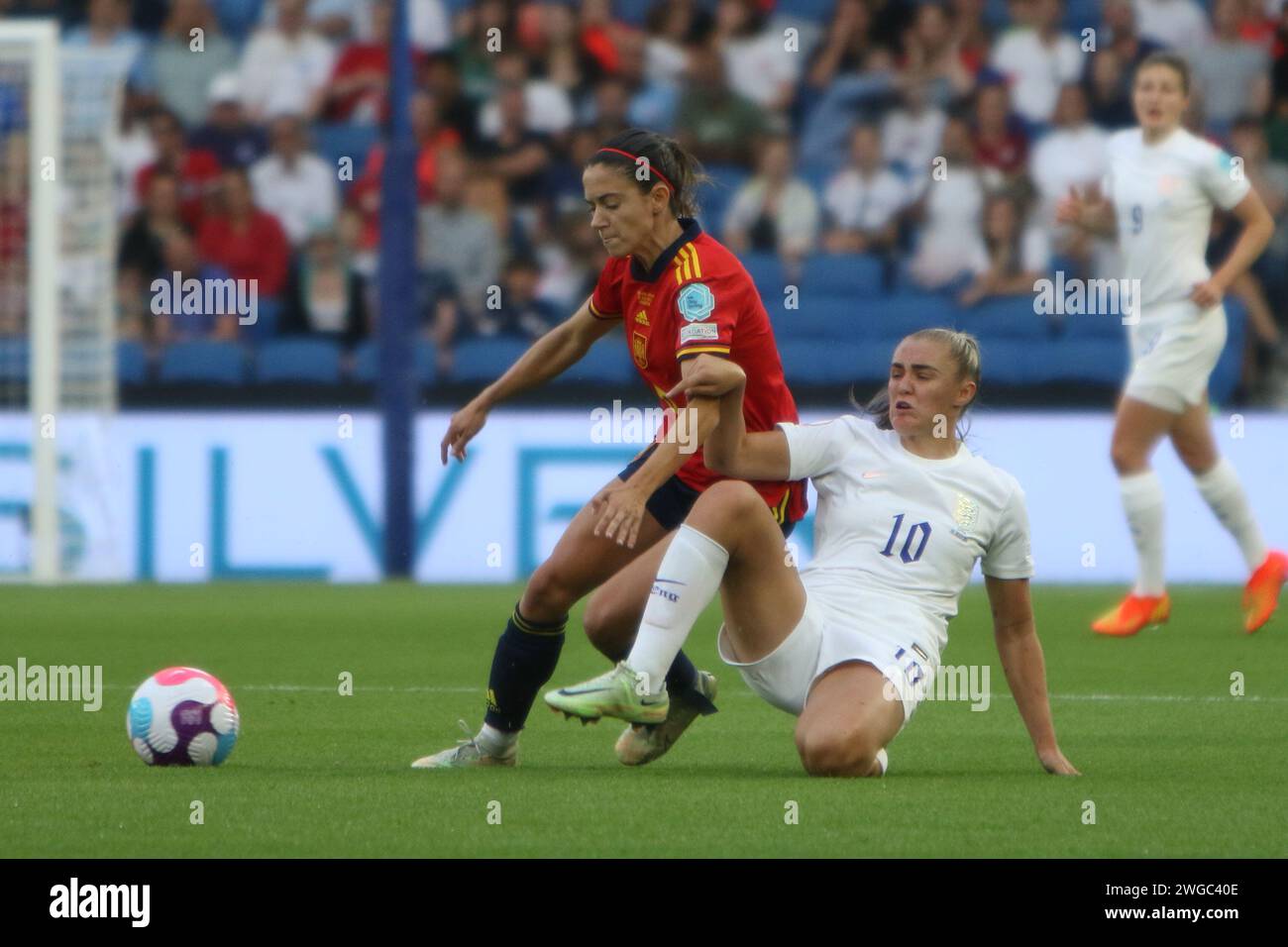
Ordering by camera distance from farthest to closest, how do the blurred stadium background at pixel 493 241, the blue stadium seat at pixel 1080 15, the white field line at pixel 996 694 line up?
1. the blue stadium seat at pixel 1080 15
2. the blurred stadium background at pixel 493 241
3. the white field line at pixel 996 694

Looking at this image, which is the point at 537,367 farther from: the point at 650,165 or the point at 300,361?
the point at 300,361

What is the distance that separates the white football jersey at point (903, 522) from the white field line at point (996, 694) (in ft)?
6.60

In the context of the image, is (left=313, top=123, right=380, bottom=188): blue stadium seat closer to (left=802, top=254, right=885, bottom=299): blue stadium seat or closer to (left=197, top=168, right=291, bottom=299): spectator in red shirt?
(left=197, top=168, right=291, bottom=299): spectator in red shirt

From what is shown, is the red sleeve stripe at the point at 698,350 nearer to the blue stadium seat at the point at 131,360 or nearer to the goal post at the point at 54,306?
the goal post at the point at 54,306

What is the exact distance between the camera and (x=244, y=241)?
14398 millimetres

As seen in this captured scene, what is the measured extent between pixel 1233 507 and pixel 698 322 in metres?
4.96

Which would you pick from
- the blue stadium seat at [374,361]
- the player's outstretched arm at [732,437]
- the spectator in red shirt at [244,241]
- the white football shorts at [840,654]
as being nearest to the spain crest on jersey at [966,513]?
the white football shorts at [840,654]

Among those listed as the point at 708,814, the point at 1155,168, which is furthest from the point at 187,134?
the point at 708,814

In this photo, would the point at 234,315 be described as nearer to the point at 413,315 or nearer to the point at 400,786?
the point at 413,315

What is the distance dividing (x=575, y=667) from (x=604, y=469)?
4245 mm

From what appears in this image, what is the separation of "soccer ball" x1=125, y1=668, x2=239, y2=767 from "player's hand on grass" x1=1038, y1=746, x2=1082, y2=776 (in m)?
1.99

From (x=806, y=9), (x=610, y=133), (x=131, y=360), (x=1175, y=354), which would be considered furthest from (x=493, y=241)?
(x=1175, y=354)

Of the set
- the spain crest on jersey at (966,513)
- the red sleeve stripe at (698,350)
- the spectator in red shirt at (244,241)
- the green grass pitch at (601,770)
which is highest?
the spectator in red shirt at (244,241)

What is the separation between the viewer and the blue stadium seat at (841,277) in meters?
14.5
